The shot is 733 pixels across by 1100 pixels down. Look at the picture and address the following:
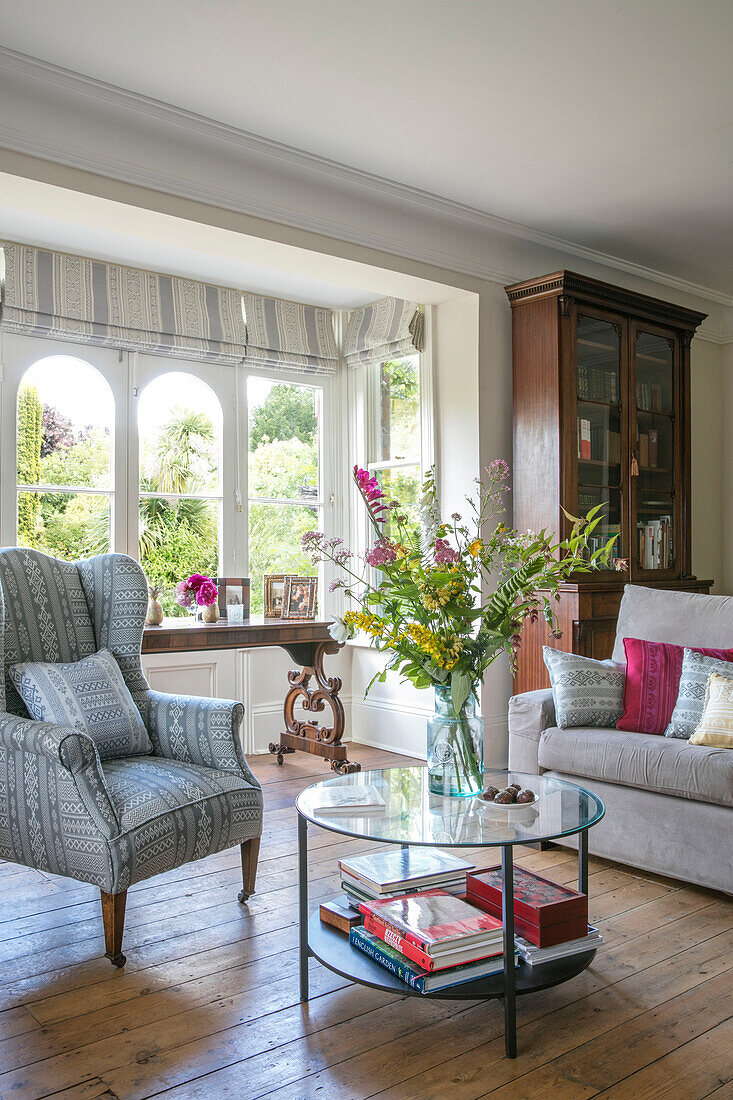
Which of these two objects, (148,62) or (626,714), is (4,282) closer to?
(148,62)

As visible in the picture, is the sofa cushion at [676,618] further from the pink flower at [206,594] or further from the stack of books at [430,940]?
the pink flower at [206,594]

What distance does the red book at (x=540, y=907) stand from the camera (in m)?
2.02

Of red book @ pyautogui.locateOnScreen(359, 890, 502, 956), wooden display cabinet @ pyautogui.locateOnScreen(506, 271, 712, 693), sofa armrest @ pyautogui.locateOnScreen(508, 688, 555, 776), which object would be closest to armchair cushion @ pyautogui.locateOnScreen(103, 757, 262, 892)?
red book @ pyautogui.locateOnScreen(359, 890, 502, 956)

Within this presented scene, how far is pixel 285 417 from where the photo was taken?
5.20 meters

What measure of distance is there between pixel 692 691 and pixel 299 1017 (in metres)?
1.72

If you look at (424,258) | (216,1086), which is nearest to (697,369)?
(424,258)

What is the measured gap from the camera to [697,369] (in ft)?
17.8

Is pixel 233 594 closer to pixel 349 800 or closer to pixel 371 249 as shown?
pixel 371 249

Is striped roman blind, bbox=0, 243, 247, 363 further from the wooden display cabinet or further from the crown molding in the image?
the wooden display cabinet

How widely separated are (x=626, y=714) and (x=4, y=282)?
325 centimetres

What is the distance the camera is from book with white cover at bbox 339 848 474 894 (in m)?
2.14

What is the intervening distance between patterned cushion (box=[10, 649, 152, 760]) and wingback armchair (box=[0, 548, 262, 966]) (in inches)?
2.2

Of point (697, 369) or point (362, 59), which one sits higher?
point (362, 59)

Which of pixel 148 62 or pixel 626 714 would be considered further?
pixel 626 714
